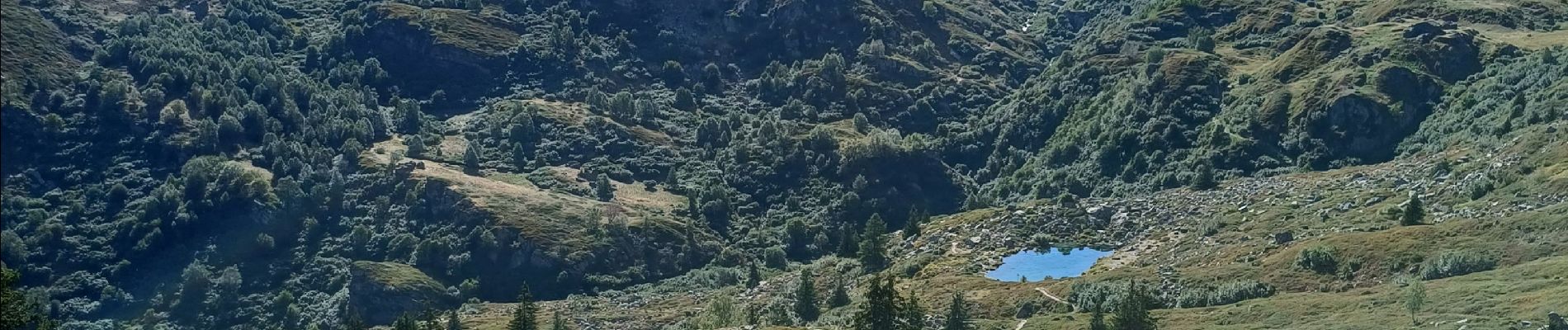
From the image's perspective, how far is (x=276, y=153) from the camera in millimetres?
163750

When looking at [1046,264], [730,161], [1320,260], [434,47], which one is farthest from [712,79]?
[1320,260]

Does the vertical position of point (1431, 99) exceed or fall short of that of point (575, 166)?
it exceeds it

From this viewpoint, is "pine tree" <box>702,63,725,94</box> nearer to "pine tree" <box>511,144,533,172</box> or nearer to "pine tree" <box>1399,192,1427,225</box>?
"pine tree" <box>511,144,533,172</box>

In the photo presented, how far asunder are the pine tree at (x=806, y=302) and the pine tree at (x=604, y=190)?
46239 mm

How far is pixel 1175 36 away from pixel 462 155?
260 feet

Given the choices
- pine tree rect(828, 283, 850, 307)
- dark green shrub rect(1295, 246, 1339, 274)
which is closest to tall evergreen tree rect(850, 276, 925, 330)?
dark green shrub rect(1295, 246, 1339, 274)

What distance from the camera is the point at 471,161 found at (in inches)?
→ 6555

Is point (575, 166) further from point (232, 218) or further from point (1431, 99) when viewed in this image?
point (1431, 99)

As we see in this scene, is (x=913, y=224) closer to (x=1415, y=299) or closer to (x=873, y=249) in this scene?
(x=873, y=249)

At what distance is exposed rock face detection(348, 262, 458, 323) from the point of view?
447 feet

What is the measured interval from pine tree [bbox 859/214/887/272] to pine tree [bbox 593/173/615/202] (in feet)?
91.1

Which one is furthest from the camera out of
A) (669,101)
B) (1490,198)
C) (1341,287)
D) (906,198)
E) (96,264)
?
(669,101)

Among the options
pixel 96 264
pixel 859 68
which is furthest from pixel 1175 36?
pixel 96 264

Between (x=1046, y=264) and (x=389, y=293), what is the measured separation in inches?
2050
